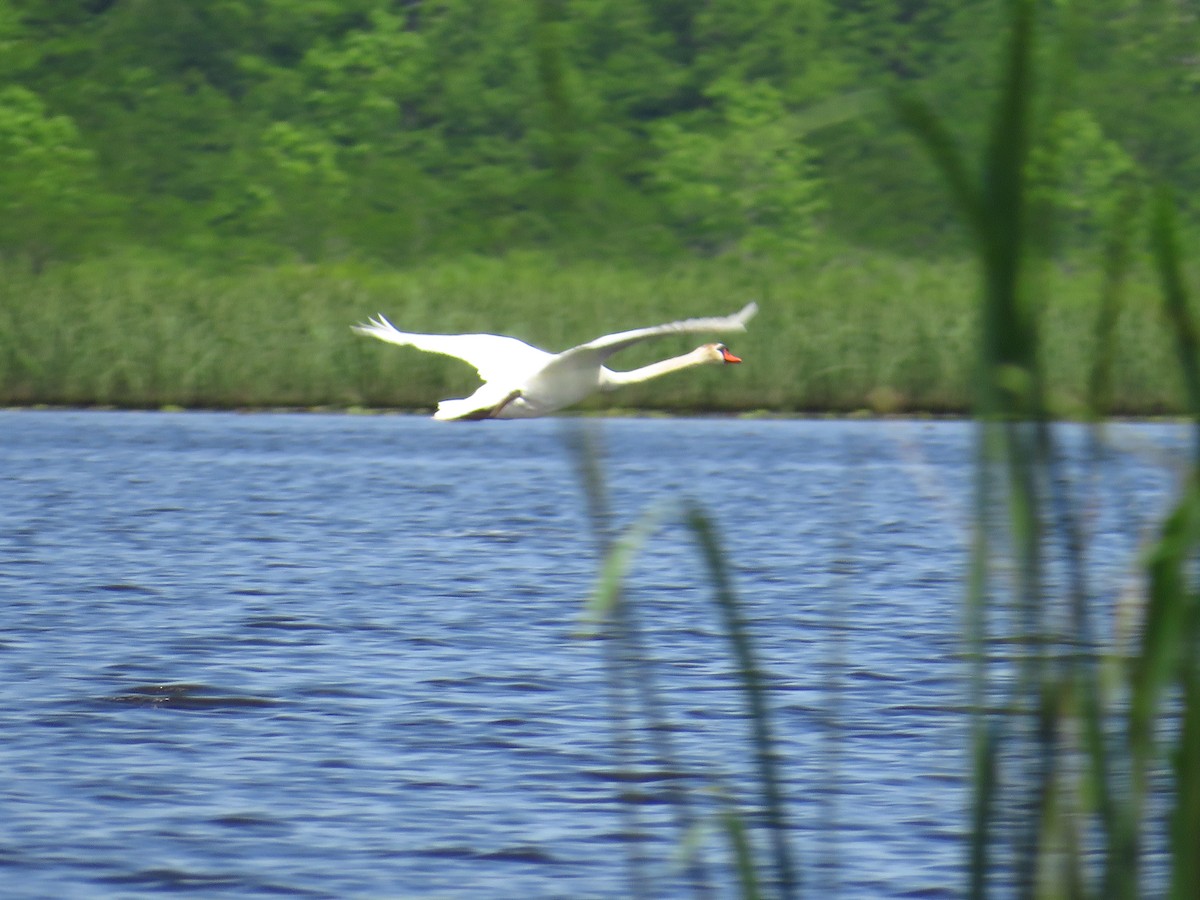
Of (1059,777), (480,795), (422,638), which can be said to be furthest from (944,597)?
(1059,777)

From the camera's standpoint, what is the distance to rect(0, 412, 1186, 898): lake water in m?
5.75

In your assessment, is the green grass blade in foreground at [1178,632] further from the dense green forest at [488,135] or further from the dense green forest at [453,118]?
the dense green forest at [453,118]

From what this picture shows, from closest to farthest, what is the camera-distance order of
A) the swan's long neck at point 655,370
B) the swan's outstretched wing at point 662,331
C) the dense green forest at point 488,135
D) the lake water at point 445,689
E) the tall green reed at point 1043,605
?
the tall green reed at point 1043,605, the lake water at point 445,689, the swan's outstretched wing at point 662,331, the swan's long neck at point 655,370, the dense green forest at point 488,135

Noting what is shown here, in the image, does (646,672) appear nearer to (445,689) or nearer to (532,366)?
(445,689)

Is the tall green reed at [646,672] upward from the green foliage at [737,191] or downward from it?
downward

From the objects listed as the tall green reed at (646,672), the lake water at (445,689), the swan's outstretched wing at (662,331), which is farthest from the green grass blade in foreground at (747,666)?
the swan's outstretched wing at (662,331)

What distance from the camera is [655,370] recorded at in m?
12.9

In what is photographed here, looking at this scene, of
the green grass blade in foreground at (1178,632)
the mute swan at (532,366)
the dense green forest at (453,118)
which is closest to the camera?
the green grass blade in foreground at (1178,632)

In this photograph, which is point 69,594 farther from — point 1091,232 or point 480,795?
point 1091,232

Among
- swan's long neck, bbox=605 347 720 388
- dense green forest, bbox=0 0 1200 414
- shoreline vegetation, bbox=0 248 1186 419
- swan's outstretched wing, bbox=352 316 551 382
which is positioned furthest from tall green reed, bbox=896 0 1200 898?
dense green forest, bbox=0 0 1200 414

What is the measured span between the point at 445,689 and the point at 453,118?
60472 millimetres

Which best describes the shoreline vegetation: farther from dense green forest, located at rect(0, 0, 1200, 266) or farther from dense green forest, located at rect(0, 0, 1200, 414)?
dense green forest, located at rect(0, 0, 1200, 266)

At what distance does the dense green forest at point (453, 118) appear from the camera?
60.7 m

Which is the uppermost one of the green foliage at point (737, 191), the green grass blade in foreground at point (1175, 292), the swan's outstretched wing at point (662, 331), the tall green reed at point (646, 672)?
the green foliage at point (737, 191)
